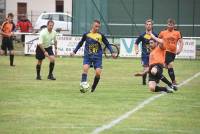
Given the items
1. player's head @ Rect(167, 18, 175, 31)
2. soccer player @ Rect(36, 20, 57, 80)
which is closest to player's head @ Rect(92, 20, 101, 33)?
player's head @ Rect(167, 18, 175, 31)

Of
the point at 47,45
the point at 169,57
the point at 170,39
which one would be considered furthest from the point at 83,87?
the point at 47,45

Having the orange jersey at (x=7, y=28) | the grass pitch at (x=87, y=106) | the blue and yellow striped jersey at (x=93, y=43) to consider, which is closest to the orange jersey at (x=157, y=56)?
the grass pitch at (x=87, y=106)

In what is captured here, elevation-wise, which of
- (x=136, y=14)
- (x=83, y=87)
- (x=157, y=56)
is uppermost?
(x=136, y=14)

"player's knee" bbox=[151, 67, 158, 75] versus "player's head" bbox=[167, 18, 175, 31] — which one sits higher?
"player's head" bbox=[167, 18, 175, 31]

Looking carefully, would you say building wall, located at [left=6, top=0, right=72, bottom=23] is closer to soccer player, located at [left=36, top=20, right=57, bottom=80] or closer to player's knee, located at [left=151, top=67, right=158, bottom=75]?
soccer player, located at [left=36, top=20, right=57, bottom=80]

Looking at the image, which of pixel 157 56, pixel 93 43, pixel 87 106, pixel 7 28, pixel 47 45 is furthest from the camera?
pixel 7 28

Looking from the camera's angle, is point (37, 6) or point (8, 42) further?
point (37, 6)

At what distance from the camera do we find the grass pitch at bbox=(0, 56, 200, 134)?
1309 centimetres

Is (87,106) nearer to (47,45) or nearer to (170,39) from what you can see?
(170,39)

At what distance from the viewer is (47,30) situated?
82.4ft

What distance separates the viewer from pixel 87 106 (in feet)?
53.7

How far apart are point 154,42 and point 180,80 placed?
4.99 meters

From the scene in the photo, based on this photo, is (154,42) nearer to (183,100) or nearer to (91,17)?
(183,100)

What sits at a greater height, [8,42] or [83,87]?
[8,42]
